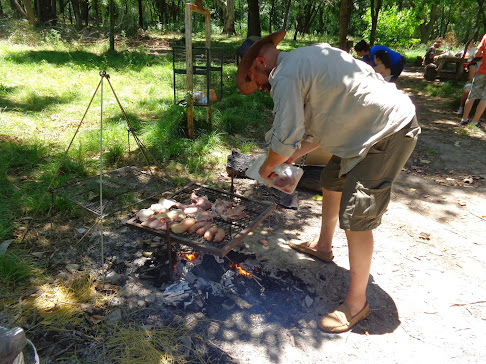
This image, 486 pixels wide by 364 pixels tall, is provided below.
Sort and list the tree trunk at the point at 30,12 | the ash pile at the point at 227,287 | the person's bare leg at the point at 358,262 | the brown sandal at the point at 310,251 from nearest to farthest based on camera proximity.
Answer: the person's bare leg at the point at 358,262
the ash pile at the point at 227,287
the brown sandal at the point at 310,251
the tree trunk at the point at 30,12

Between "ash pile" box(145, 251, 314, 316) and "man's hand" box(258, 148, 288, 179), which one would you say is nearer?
"man's hand" box(258, 148, 288, 179)

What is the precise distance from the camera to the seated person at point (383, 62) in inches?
225

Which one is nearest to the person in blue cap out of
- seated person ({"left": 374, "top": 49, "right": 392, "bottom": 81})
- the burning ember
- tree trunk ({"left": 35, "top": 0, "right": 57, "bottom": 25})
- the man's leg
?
the burning ember

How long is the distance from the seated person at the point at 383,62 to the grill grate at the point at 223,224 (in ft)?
12.8

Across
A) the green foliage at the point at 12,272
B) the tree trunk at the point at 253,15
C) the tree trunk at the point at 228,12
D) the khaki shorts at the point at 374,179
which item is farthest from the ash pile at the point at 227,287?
the tree trunk at the point at 228,12

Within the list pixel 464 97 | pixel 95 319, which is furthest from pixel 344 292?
pixel 464 97

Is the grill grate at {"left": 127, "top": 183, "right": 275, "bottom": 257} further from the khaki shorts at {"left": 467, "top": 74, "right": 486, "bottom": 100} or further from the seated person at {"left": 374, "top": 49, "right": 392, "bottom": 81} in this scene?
the khaki shorts at {"left": 467, "top": 74, "right": 486, "bottom": 100}

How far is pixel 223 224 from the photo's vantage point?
3.05 metres

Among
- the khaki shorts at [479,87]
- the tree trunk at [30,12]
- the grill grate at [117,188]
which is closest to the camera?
the grill grate at [117,188]

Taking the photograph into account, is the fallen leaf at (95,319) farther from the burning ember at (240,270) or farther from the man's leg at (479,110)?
the man's leg at (479,110)

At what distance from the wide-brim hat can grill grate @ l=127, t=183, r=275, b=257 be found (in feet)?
3.49

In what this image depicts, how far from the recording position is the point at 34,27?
44.9ft

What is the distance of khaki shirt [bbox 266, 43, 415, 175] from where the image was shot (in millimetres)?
1903

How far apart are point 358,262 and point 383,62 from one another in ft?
15.1
